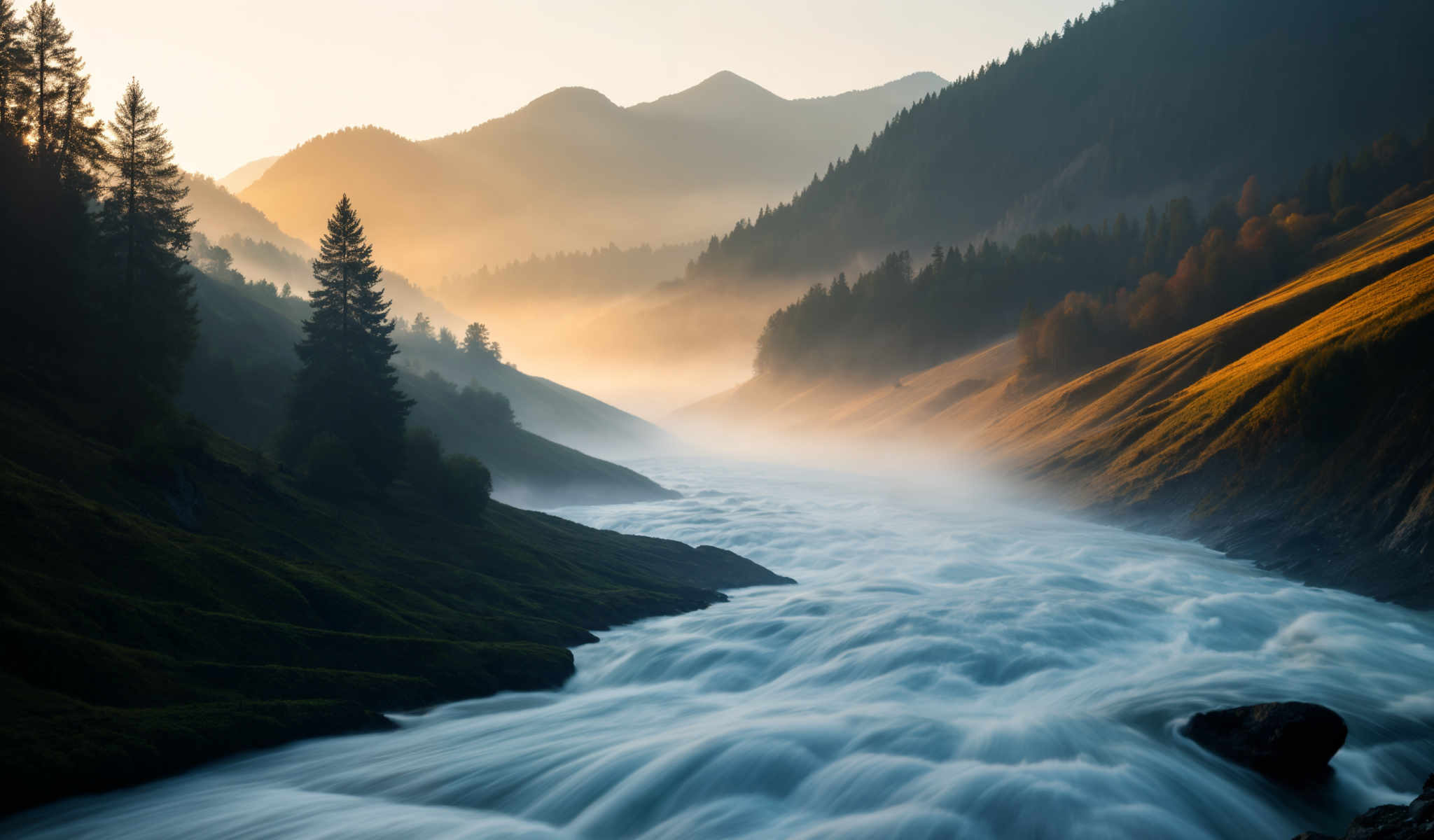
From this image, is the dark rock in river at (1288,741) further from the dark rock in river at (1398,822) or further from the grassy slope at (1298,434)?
the grassy slope at (1298,434)

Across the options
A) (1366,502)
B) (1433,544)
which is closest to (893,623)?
(1433,544)

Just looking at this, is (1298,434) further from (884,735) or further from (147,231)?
(147,231)

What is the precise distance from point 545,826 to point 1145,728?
64.6 feet

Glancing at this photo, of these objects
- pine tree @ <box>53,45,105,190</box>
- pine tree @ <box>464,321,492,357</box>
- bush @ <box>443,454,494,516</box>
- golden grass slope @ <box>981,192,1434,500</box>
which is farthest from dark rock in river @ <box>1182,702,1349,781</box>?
pine tree @ <box>464,321,492,357</box>

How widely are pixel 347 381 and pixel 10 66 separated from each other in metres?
27.5

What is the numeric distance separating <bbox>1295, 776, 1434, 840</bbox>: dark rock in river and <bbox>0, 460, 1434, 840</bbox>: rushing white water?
5.28 meters

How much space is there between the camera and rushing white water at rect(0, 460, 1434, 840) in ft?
75.8

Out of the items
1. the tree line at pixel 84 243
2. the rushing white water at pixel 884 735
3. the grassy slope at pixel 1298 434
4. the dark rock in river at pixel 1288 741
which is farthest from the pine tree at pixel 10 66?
the grassy slope at pixel 1298 434

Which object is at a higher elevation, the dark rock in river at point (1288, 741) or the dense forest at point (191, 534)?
the dense forest at point (191, 534)

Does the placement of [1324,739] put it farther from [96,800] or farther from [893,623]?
[96,800]

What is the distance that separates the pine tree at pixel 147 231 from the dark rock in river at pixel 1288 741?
5578 centimetres

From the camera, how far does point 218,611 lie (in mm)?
31016

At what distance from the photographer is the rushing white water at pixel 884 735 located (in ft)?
75.8

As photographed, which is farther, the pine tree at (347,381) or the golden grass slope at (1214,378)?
the golden grass slope at (1214,378)
